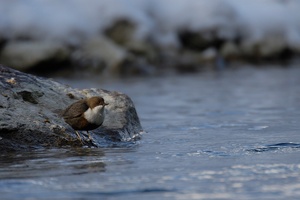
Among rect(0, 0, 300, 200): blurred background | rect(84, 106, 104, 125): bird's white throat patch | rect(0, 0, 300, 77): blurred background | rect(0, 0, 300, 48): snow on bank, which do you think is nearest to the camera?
rect(0, 0, 300, 200): blurred background

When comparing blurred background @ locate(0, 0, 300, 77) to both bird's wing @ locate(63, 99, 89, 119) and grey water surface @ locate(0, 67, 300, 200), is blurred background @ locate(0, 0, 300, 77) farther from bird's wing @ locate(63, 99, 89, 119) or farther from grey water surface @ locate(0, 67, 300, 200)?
bird's wing @ locate(63, 99, 89, 119)

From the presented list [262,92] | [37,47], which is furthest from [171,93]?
[37,47]

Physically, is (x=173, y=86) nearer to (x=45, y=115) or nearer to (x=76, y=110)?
(x=45, y=115)

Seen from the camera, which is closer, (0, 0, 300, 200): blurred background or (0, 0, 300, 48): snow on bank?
(0, 0, 300, 200): blurred background

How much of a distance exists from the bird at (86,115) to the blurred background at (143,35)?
443 inches

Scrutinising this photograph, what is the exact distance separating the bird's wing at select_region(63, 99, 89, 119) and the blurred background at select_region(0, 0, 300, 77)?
441 inches

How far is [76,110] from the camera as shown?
7.83 meters

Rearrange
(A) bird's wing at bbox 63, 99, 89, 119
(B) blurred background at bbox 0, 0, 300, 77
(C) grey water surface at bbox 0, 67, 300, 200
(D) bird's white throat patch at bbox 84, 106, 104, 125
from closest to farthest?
(C) grey water surface at bbox 0, 67, 300, 200
(D) bird's white throat patch at bbox 84, 106, 104, 125
(A) bird's wing at bbox 63, 99, 89, 119
(B) blurred background at bbox 0, 0, 300, 77

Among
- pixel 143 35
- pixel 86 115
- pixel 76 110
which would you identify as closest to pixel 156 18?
pixel 143 35

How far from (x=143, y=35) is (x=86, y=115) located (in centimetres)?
1376

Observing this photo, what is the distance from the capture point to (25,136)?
768cm

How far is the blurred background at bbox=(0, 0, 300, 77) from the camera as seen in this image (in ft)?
64.1

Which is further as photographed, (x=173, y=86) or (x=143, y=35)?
(x=143, y=35)

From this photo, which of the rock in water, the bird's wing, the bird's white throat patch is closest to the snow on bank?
the rock in water
